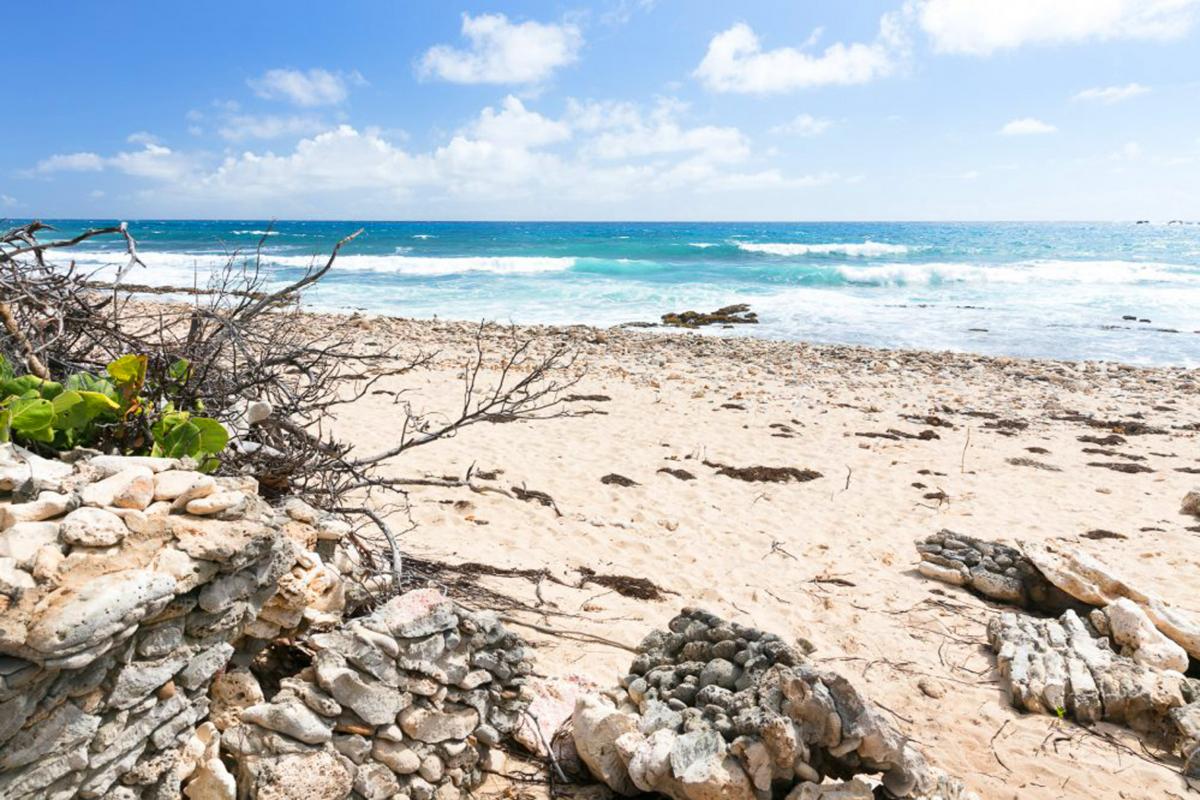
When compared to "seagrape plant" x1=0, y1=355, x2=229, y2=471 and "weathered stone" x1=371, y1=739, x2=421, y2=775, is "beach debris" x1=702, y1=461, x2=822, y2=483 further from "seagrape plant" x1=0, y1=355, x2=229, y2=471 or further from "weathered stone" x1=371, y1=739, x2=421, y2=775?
"seagrape plant" x1=0, y1=355, x2=229, y2=471

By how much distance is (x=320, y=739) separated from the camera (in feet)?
8.11

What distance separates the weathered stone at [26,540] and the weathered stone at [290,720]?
0.83 meters

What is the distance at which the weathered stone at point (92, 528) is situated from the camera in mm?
2078

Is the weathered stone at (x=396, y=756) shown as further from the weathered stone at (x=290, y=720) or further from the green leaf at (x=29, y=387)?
the green leaf at (x=29, y=387)

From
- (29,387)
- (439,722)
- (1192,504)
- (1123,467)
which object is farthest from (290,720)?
(1123,467)

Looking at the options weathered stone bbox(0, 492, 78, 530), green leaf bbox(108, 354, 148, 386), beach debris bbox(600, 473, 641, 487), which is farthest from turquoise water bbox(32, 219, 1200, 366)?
weathered stone bbox(0, 492, 78, 530)

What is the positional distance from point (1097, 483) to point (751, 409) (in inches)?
170

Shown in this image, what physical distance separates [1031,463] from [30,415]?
31.0 ft

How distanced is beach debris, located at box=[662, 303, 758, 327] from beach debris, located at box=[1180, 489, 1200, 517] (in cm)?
1470

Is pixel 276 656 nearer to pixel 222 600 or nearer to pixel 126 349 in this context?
pixel 222 600

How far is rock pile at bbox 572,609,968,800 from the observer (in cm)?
263

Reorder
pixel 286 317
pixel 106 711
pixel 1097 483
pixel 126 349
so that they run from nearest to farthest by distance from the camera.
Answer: pixel 106 711 → pixel 126 349 → pixel 286 317 → pixel 1097 483

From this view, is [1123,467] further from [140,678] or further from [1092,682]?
[140,678]

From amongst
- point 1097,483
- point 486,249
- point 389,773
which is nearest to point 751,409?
point 1097,483
